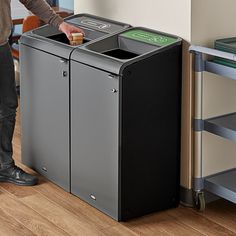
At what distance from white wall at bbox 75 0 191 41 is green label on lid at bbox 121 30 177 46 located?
47mm

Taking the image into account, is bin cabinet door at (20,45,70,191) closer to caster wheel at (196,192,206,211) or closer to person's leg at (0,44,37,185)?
person's leg at (0,44,37,185)

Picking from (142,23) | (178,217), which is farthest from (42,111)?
(178,217)

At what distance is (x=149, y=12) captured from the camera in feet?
11.3

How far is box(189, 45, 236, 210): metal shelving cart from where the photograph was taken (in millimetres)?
3117

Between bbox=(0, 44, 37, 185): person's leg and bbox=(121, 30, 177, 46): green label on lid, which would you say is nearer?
bbox=(121, 30, 177, 46): green label on lid

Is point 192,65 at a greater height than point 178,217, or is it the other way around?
point 192,65

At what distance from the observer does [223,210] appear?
135 inches

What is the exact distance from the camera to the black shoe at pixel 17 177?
148 inches

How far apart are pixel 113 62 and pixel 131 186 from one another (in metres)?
0.60

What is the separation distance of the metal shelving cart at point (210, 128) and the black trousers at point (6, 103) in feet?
3.34

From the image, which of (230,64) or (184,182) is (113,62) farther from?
(184,182)

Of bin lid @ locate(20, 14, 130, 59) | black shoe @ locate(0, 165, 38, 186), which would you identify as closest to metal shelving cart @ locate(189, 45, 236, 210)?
bin lid @ locate(20, 14, 130, 59)

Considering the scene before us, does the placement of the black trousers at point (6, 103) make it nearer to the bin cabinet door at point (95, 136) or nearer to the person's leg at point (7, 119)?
the person's leg at point (7, 119)

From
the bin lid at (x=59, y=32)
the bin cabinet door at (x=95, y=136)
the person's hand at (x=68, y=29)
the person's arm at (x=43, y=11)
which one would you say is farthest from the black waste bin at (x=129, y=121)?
the person's arm at (x=43, y=11)
